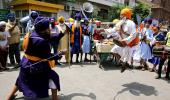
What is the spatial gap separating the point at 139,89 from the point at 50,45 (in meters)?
2.77

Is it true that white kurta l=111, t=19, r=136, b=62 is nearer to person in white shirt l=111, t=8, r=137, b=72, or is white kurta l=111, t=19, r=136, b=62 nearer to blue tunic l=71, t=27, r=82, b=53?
person in white shirt l=111, t=8, r=137, b=72

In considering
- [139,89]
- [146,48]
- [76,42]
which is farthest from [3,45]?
[146,48]

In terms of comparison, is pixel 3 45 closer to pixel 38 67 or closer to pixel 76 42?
pixel 76 42

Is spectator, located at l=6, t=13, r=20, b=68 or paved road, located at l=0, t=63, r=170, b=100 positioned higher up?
spectator, located at l=6, t=13, r=20, b=68

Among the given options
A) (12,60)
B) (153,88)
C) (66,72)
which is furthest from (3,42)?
(153,88)

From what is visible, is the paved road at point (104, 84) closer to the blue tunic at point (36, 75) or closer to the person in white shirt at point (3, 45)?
the person in white shirt at point (3, 45)

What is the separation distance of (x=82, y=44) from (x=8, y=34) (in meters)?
3.16

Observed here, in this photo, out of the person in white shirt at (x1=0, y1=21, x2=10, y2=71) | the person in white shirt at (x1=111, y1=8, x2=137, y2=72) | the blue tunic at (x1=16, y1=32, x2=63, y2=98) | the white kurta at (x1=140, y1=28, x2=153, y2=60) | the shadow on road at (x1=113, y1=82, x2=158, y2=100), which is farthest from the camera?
the white kurta at (x1=140, y1=28, x2=153, y2=60)

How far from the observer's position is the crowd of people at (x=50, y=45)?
17.0 ft

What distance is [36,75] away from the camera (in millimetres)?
5234

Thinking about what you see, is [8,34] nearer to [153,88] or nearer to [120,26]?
[120,26]

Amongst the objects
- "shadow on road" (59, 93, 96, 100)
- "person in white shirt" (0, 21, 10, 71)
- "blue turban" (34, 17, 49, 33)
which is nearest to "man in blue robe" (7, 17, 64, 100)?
"blue turban" (34, 17, 49, 33)

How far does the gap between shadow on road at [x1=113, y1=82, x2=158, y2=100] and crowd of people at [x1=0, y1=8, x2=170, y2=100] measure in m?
0.54

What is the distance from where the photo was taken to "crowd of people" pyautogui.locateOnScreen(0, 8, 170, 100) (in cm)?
518
